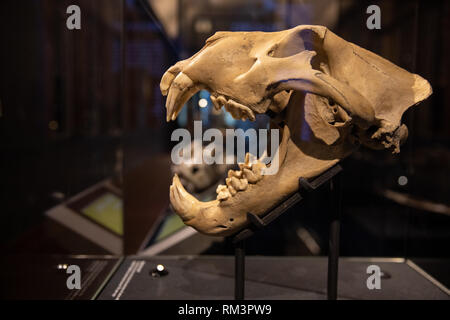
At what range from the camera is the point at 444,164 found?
9.58 feet

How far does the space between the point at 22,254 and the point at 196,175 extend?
1.60m

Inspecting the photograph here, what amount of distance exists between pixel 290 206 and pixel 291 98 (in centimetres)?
57

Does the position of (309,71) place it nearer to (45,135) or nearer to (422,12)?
(45,135)

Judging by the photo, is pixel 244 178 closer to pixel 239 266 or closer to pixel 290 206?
pixel 290 206

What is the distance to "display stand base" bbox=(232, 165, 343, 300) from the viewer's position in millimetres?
1971

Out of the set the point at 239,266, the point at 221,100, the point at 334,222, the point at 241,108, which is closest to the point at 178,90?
the point at 221,100

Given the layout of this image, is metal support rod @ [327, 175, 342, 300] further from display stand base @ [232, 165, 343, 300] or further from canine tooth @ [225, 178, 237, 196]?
canine tooth @ [225, 178, 237, 196]

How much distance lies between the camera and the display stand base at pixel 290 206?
1971 millimetres

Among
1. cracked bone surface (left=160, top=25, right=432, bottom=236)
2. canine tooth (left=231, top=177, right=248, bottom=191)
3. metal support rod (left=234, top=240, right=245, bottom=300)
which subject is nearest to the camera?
cracked bone surface (left=160, top=25, right=432, bottom=236)

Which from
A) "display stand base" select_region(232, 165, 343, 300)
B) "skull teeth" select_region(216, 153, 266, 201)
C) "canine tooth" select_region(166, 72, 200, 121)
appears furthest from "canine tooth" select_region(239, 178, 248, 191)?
"canine tooth" select_region(166, 72, 200, 121)

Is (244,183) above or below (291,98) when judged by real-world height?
below

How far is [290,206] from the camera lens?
1985 mm

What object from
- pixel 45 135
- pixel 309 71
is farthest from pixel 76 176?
pixel 309 71

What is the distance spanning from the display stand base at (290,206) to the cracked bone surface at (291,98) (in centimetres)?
4
